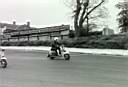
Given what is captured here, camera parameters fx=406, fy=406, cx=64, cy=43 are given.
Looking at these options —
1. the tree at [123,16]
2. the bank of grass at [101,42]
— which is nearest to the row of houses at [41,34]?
the bank of grass at [101,42]

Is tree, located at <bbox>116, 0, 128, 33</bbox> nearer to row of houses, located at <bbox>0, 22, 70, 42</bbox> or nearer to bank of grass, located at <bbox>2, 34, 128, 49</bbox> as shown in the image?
row of houses, located at <bbox>0, 22, 70, 42</bbox>

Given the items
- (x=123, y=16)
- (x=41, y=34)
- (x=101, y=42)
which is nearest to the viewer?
(x=101, y=42)

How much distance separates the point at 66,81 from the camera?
14891 millimetres

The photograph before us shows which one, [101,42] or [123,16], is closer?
[101,42]

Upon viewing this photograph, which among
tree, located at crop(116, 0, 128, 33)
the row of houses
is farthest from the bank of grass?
tree, located at crop(116, 0, 128, 33)

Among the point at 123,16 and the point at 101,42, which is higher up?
the point at 123,16

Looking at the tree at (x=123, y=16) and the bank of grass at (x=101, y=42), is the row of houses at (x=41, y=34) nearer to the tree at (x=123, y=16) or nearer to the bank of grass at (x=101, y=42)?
the bank of grass at (x=101, y=42)

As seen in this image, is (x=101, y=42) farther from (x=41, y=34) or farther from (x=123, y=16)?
(x=123, y=16)

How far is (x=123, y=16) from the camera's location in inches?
2608

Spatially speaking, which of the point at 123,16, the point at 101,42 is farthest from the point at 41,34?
the point at 101,42

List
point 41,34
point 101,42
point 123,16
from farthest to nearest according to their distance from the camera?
point 123,16
point 41,34
point 101,42

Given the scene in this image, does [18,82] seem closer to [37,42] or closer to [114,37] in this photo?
[114,37]

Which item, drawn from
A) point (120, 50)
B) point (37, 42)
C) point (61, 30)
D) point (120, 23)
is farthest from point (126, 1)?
point (120, 50)

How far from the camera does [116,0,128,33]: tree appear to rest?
64.9 metres
